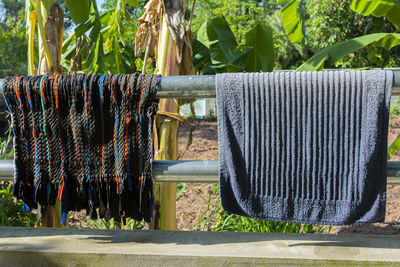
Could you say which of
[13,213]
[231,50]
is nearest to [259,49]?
[231,50]

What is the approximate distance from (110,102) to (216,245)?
2.14 ft

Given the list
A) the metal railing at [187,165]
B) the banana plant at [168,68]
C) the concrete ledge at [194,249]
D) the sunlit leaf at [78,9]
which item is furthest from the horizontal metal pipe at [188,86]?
the sunlit leaf at [78,9]

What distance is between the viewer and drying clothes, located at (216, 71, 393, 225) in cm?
125

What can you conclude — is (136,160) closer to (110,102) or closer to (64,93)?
(110,102)

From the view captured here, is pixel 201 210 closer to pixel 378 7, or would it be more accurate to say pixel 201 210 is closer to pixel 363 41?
pixel 363 41

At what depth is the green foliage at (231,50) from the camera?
3785 mm

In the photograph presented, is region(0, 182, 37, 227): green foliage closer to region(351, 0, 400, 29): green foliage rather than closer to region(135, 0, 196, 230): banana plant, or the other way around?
region(135, 0, 196, 230): banana plant

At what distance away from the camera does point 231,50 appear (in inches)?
151

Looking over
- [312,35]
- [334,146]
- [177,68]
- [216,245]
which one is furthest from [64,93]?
[312,35]

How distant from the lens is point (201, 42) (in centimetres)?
419

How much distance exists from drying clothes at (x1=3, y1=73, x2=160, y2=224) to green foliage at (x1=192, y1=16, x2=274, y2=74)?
2.38 meters

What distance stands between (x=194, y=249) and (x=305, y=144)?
552 millimetres

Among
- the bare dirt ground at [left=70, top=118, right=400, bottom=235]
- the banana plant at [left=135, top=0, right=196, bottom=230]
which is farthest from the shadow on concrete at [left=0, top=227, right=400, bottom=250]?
the bare dirt ground at [left=70, top=118, right=400, bottom=235]

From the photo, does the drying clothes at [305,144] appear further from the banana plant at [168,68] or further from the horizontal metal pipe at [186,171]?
the banana plant at [168,68]
